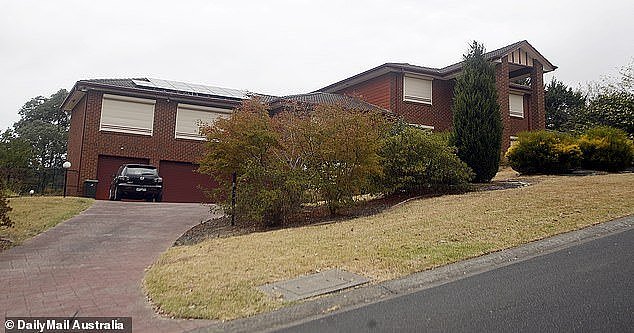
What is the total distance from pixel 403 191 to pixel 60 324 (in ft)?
33.1

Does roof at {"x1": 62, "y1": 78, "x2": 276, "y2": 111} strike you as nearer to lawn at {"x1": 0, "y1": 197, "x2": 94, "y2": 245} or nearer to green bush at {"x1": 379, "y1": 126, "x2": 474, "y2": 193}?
lawn at {"x1": 0, "y1": 197, "x2": 94, "y2": 245}

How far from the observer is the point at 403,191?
45.9ft

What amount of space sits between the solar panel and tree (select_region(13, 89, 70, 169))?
14.7m

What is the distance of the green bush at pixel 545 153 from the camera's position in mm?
16234

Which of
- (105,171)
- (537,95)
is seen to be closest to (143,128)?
(105,171)

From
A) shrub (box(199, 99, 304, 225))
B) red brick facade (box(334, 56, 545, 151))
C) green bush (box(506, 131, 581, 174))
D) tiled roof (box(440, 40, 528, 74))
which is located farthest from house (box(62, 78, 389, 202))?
shrub (box(199, 99, 304, 225))

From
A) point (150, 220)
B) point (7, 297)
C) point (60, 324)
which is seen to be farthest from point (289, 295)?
point (150, 220)

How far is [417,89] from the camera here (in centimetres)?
2323

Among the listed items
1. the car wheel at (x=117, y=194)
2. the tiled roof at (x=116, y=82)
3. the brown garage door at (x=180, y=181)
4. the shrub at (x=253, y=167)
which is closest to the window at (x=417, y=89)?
the brown garage door at (x=180, y=181)

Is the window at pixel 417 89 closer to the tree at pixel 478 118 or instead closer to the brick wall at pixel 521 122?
the brick wall at pixel 521 122

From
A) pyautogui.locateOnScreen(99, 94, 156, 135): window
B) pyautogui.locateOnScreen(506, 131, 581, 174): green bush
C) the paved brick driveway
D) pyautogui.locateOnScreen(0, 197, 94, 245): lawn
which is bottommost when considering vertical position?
the paved brick driveway

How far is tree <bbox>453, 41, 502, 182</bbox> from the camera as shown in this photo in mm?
15445

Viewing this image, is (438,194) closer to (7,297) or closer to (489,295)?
(489,295)

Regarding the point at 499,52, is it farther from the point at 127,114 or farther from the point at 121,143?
the point at 121,143
